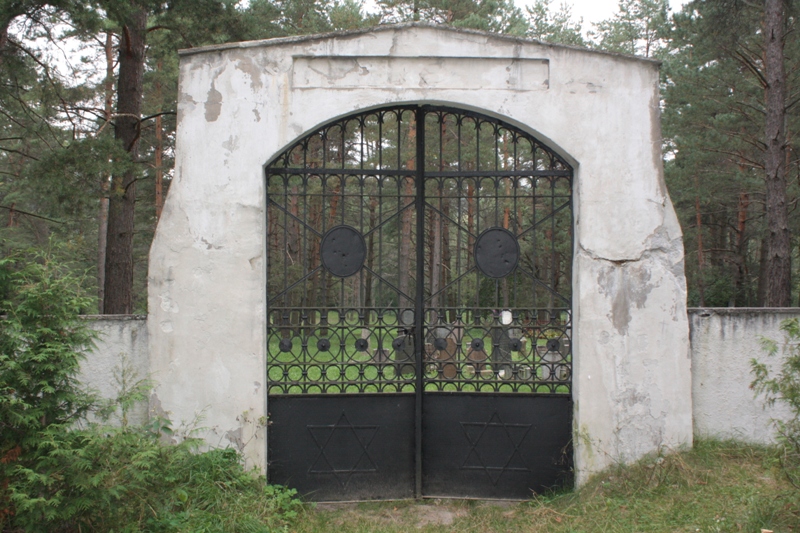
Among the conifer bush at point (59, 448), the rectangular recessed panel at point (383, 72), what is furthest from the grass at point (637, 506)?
the rectangular recessed panel at point (383, 72)

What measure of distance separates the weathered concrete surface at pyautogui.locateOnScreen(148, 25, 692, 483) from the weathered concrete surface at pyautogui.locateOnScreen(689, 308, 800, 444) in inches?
11.5

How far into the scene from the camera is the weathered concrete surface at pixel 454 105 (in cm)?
526

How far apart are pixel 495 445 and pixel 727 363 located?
2.15m

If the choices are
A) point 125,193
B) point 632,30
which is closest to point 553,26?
point 632,30

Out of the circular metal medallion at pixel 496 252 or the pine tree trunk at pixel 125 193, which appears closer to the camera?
the circular metal medallion at pixel 496 252

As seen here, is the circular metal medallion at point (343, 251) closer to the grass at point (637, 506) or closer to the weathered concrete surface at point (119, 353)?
the weathered concrete surface at point (119, 353)

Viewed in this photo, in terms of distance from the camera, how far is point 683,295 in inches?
211

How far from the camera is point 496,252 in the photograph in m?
5.56

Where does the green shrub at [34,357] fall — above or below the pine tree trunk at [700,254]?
below

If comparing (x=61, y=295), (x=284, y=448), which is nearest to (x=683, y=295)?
(x=284, y=448)

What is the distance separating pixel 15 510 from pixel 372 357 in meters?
2.74

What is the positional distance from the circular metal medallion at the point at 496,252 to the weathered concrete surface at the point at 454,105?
0.55 m

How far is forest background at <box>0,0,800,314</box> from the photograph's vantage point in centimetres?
841

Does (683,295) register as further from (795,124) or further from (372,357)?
(795,124)
